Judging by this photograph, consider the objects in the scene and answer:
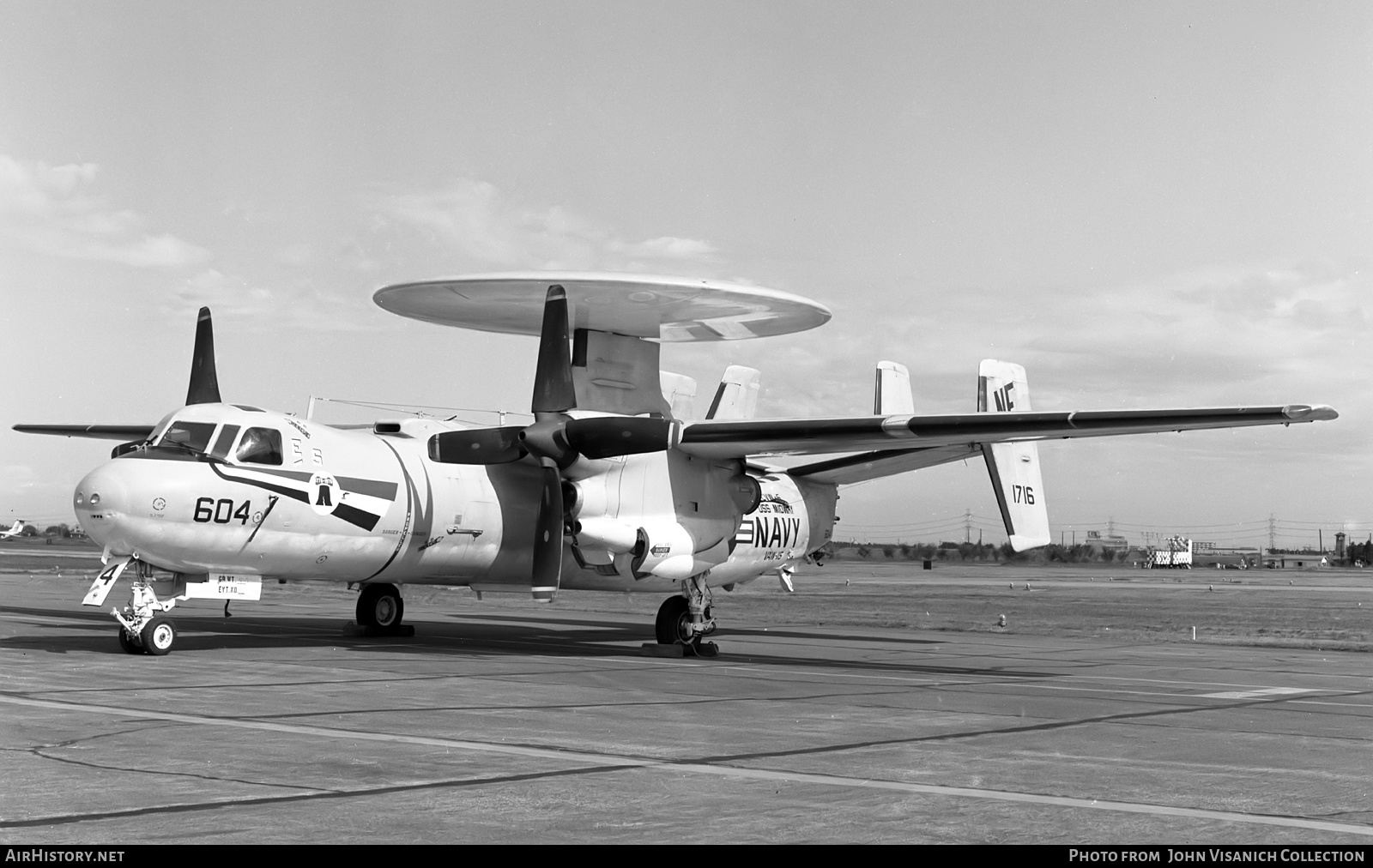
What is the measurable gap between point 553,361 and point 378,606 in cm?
695

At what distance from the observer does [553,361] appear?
2102 cm

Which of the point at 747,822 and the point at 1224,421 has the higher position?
the point at 1224,421

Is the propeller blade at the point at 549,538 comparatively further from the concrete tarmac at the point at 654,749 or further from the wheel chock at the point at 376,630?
the wheel chock at the point at 376,630

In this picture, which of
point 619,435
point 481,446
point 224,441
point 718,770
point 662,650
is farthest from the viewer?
point 662,650

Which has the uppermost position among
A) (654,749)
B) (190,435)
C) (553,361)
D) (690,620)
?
(553,361)

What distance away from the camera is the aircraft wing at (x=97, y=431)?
2864 cm

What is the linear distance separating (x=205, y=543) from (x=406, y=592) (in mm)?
25774

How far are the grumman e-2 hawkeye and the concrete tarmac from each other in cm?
158

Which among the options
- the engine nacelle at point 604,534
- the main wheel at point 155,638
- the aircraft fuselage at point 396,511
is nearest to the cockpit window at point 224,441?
the aircraft fuselage at point 396,511

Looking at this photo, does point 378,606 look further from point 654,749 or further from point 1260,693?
point 654,749

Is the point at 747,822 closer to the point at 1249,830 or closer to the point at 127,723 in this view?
the point at 1249,830

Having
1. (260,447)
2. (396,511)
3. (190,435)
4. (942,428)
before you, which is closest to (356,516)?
(396,511)

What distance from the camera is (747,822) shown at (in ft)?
24.7

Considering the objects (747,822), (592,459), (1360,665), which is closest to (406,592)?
(592,459)
